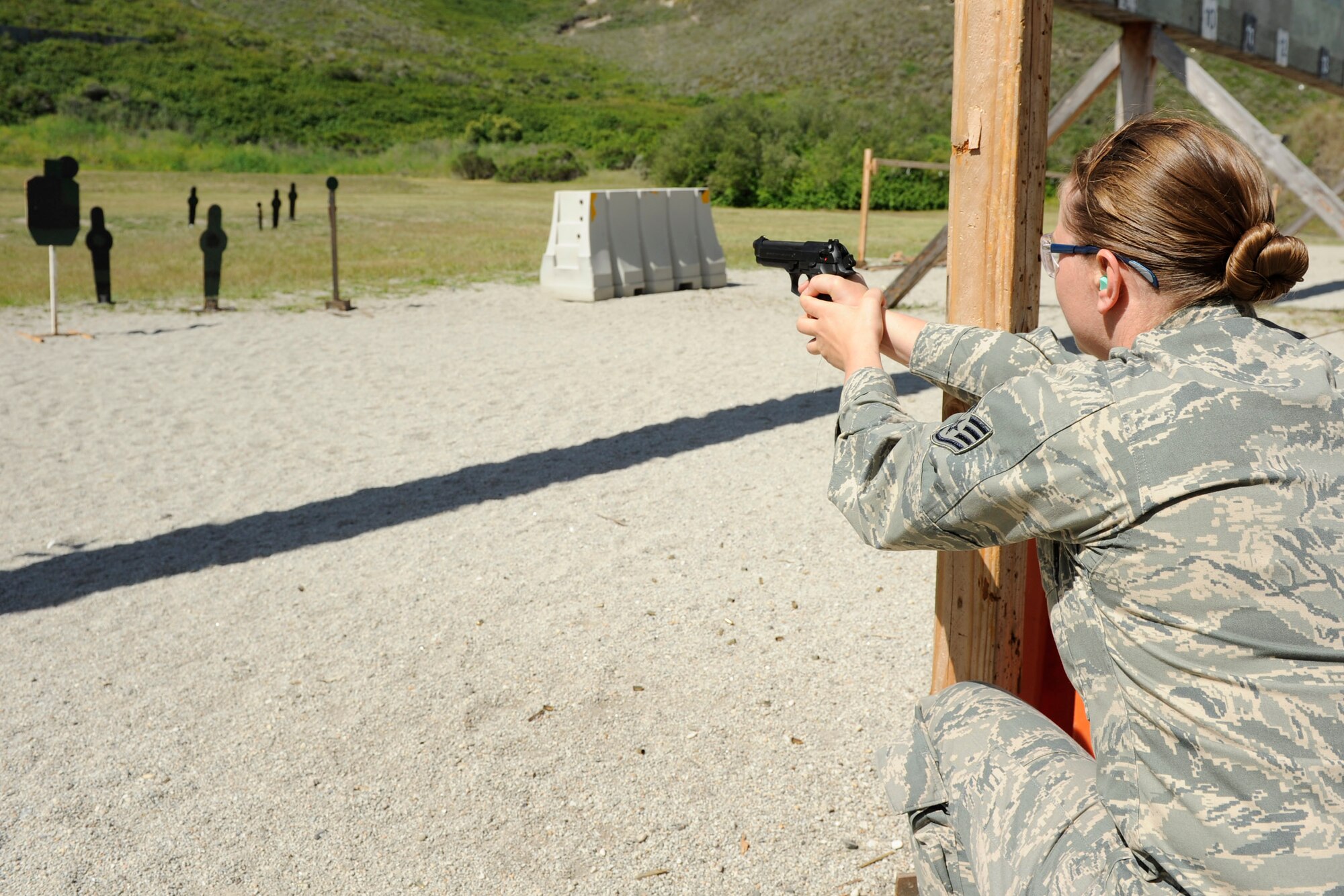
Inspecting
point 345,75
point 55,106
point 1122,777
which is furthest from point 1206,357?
point 345,75

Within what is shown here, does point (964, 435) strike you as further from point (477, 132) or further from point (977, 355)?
point (477, 132)

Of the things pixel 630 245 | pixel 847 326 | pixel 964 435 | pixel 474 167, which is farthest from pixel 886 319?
pixel 474 167

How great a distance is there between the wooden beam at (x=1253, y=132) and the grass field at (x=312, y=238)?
8.02m

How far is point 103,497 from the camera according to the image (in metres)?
5.37

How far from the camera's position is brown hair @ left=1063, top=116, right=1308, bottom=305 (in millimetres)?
1462

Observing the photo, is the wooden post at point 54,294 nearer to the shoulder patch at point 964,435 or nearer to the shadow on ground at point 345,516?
the shadow on ground at point 345,516

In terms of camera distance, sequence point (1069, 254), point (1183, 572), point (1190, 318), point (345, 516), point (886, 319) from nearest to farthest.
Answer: point (1183, 572) → point (1190, 318) → point (1069, 254) → point (886, 319) → point (345, 516)

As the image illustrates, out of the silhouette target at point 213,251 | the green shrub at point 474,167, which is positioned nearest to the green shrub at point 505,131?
the green shrub at point 474,167

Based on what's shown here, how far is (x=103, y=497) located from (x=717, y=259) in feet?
30.3

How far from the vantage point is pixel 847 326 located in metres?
2.00

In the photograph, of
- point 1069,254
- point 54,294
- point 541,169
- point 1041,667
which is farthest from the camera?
point 541,169

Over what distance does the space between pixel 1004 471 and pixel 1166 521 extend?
0.21 m

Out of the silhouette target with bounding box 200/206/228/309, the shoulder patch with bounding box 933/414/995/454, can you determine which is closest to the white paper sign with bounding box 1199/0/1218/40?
the shoulder patch with bounding box 933/414/995/454

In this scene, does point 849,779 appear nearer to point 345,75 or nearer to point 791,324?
point 791,324
